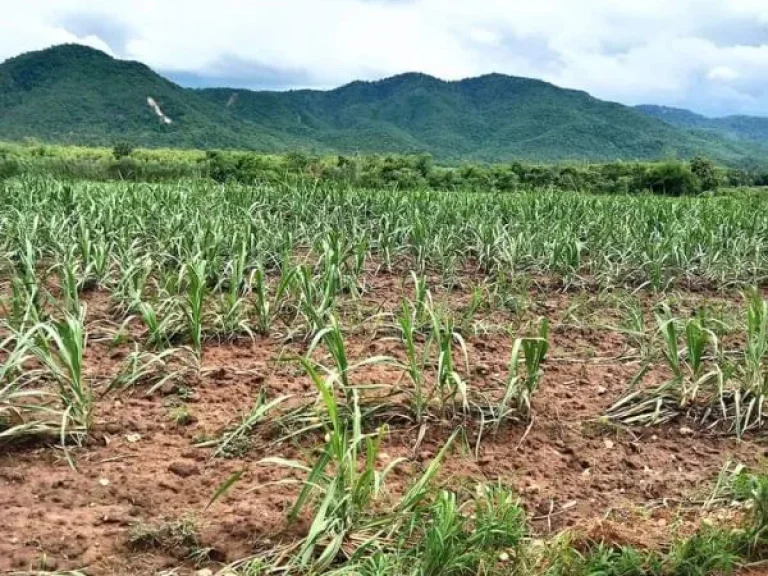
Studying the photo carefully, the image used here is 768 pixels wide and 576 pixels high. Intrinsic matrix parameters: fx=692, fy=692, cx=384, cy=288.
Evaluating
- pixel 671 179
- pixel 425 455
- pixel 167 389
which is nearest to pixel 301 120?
pixel 671 179

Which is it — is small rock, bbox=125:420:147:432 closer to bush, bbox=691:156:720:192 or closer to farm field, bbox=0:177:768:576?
farm field, bbox=0:177:768:576

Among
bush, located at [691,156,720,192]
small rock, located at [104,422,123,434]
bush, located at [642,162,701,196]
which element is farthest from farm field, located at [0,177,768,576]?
bush, located at [691,156,720,192]

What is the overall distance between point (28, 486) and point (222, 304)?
173 cm

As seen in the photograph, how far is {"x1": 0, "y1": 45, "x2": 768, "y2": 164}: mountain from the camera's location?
73.4m

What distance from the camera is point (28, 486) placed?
7.11ft

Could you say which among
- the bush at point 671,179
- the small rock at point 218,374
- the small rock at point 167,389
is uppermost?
the bush at point 671,179

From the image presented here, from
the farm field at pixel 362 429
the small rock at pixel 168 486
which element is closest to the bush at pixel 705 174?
the farm field at pixel 362 429

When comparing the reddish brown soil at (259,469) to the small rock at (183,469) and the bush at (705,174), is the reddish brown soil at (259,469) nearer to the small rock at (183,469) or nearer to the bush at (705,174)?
the small rock at (183,469)

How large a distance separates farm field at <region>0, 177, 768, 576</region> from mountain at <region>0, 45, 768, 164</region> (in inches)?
2619

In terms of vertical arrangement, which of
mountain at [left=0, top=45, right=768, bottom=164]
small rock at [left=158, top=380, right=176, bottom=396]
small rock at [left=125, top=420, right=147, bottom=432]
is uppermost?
mountain at [left=0, top=45, right=768, bottom=164]

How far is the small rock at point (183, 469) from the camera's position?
227 cm

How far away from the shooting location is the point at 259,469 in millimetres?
2326

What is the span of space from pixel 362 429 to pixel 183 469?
2.25ft

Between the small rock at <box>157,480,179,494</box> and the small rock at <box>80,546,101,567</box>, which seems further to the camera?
the small rock at <box>157,480,179,494</box>
